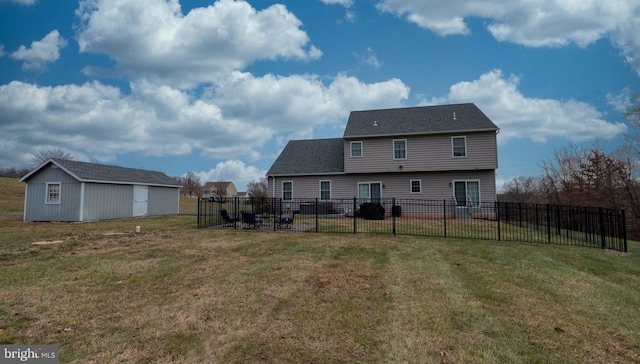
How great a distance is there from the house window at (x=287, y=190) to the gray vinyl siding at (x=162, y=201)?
1081 cm

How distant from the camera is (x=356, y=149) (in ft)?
67.3

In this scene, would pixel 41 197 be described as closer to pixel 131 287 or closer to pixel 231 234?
pixel 231 234

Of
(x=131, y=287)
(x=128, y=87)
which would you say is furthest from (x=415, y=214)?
(x=128, y=87)

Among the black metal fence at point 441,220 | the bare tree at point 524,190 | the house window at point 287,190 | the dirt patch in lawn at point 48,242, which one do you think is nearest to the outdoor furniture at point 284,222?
the black metal fence at point 441,220

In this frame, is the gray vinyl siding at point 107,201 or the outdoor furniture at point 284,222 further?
the gray vinyl siding at point 107,201

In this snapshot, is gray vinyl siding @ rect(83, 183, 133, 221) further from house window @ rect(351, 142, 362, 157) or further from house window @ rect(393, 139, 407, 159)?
house window @ rect(393, 139, 407, 159)

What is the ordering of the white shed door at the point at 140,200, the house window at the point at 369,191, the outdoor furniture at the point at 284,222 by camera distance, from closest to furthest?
the outdoor furniture at the point at 284,222 → the house window at the point at 369,191 → the white shed door at the point at 140,200

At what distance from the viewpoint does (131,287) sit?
5230 mm

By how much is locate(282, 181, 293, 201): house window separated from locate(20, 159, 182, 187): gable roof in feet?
34.9

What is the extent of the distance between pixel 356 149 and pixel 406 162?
11.0ft

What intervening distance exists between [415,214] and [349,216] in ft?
14.2

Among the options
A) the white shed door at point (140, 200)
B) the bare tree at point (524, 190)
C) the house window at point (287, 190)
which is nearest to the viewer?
the house window at point (287, 190)

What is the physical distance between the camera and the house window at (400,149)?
19766 millimetres

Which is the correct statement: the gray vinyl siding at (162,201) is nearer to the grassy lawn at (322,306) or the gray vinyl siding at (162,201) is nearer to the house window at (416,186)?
the grassy lawn at (322,306)
